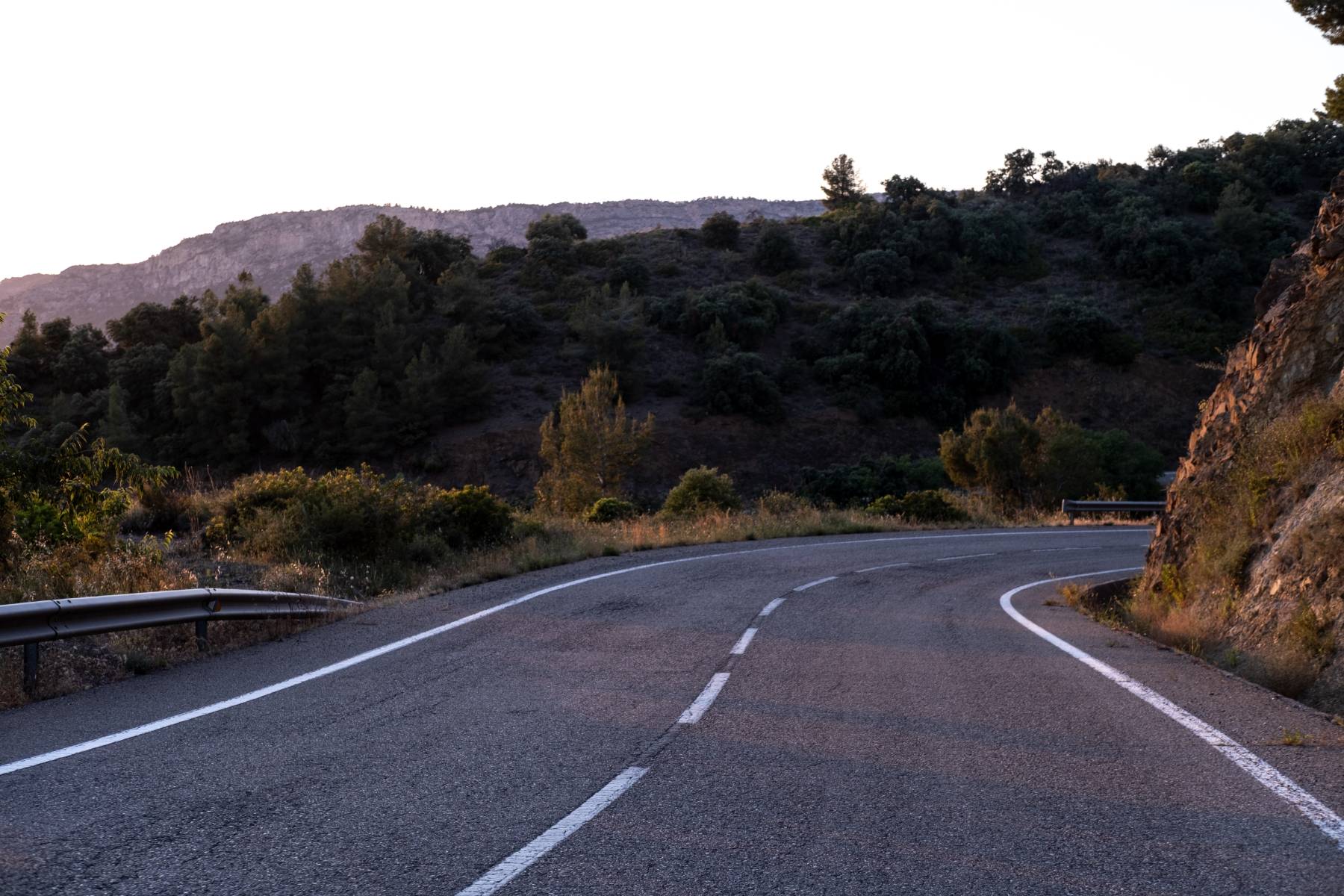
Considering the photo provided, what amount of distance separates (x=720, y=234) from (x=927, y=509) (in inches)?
2304

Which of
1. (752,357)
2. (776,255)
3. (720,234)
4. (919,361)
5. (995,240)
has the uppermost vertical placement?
(720,234)

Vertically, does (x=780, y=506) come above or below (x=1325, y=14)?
below

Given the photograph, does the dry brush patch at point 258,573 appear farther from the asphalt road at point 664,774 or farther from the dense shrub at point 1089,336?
the dense shrub at point 1089,336

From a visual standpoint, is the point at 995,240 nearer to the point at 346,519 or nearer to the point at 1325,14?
the point at 1325,14

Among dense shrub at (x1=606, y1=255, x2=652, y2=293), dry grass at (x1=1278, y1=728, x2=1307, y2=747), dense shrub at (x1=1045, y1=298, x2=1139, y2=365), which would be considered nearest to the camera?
dry grass at (x1=1278, y1=728, x2=1307, y2=747)

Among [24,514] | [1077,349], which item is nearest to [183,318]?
[1077,349]

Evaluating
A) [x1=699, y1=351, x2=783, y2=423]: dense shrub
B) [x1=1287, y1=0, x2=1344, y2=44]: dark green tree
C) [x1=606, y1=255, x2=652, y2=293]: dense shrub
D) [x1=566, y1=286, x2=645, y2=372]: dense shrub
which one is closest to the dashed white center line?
[x1=1287, y1=0, x2=1344, y2=44]: dark green tree

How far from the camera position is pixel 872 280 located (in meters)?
77.5

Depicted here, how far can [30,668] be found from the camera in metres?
7.99

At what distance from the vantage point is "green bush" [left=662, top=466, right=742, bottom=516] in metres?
34.0

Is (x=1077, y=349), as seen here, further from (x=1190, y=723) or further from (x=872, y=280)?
(x=1190, y=723)

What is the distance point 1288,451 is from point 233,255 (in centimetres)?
12736

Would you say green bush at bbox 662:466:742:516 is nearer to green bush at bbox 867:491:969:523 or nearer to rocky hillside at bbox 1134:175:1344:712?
green bush at bbox 867:491:969:523

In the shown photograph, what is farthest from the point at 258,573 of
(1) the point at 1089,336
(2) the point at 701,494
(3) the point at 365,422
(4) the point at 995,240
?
(4) the point at 995,240
